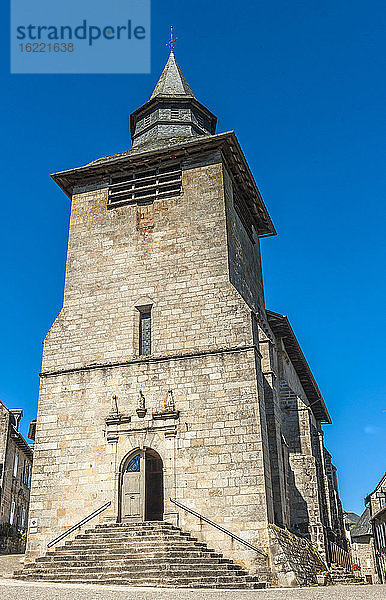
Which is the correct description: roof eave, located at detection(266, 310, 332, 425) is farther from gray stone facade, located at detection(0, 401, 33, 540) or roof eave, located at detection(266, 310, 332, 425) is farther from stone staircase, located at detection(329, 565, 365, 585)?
gray stone facade, located at detection(0, 401, 33, 540)

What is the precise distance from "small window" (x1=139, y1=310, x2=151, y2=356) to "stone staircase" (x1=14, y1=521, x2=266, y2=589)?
179 inches

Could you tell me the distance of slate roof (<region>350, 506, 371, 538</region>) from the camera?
4181 cm

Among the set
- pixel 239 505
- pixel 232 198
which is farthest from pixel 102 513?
pixel 232 198

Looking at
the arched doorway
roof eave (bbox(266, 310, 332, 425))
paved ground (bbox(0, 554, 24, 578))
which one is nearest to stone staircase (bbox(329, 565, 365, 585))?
the arched doorway

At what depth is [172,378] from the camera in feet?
47.6

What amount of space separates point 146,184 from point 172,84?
21.5 feet

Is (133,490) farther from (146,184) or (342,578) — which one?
(146,184)

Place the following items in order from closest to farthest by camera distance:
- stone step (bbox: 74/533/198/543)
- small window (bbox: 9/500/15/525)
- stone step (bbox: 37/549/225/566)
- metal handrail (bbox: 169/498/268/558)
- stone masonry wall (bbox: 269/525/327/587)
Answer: stone step (bbox: 37/549/225/566)
stone masonry wall (bbox: 269/525/327/587)
stone step (bbox: 74/533/198/543)
metal handrail (bbox: 169/498/268/558)
small window (bbox: 9/500/15/525)

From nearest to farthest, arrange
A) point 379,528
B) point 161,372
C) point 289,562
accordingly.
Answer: point 289,562
point 161,372
point 379,528

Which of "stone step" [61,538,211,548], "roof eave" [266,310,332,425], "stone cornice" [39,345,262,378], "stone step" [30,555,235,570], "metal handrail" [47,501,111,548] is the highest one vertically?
"roof eave" [266,310,332,425]

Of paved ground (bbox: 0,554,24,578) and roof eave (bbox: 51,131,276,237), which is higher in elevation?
roof eave (bbox: 51,131,276,237)

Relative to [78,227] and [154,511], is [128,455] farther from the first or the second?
[78,227]

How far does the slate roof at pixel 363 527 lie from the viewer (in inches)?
1646

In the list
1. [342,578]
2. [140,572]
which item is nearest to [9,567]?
[140,572]
